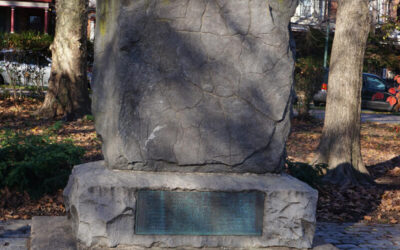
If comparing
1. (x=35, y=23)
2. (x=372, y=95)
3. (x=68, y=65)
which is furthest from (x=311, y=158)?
(x=35, y=23)

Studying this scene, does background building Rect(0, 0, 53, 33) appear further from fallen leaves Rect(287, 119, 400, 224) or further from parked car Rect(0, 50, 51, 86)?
fallen leaves Rect(287, 119, 400, 224)

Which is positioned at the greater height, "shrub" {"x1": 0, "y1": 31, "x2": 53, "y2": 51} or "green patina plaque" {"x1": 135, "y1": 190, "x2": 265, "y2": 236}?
"shrub" {"x1": 0, "y1": 31, "x2": 53, "y2": 51}

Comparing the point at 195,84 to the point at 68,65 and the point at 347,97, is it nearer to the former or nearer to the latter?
the point at 347,97

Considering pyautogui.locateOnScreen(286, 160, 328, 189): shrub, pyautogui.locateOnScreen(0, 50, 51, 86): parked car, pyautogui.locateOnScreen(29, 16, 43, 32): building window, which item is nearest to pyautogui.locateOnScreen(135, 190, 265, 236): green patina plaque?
pyautogui.locateOnScreen(286, 160, 328, 189): shrub

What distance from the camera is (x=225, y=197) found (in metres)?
3.86

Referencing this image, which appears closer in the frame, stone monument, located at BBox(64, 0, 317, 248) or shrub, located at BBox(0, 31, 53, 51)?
stone monument, located at BBox(64, 0, 317, 248)

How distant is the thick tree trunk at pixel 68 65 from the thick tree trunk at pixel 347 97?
18.9 feet

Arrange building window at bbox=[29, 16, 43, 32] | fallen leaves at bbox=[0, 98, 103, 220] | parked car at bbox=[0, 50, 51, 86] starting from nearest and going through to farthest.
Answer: fallen leaves at bbox=[0, 98, 103, 220], parked car at bbox=[0, 50, 51, 86], building window at bbox=[29, 16, 43, 32]

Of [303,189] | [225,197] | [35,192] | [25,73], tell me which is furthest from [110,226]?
[25,73]

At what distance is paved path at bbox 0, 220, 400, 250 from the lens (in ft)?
15.1

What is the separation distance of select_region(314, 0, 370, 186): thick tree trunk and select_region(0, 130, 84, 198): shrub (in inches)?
148

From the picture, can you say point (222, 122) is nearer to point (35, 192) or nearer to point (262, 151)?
point (262, 151)

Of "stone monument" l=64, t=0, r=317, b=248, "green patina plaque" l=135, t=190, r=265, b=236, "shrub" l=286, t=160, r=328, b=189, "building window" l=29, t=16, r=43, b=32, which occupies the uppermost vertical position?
"building window" l=29, t=16, r=43, b=32

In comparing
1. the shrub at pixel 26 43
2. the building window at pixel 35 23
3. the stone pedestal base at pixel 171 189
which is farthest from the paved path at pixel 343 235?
the building window at pixel 35 23
